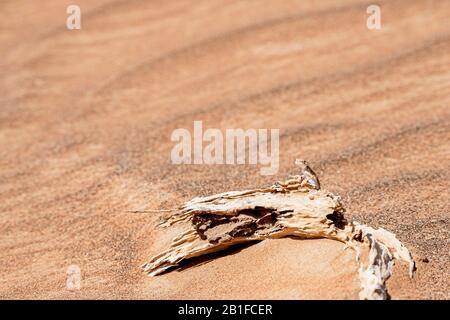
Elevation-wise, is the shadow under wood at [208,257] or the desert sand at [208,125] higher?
the desert sand at [208,125]

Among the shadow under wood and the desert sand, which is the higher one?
the desert sand

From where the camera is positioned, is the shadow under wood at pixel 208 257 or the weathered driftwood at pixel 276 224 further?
the shadow under wood at pixel 208 257

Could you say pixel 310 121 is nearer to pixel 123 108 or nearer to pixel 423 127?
pixel 423 127

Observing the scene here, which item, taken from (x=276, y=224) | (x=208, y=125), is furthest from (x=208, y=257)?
(x=208, y=125)

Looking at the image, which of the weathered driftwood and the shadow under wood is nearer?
the weathered driftwood
